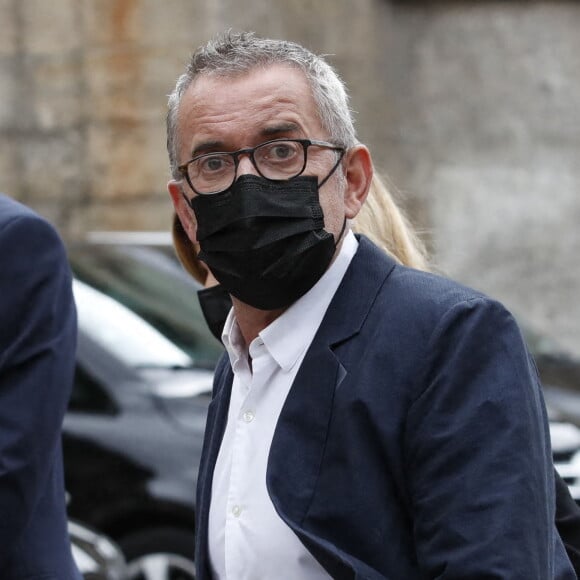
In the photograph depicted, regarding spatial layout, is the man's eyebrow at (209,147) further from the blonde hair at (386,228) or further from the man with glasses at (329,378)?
the blonde hair at (386,228)

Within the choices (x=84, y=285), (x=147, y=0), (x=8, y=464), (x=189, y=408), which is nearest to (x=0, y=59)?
(x=147, y=0)

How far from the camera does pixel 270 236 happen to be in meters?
2.26


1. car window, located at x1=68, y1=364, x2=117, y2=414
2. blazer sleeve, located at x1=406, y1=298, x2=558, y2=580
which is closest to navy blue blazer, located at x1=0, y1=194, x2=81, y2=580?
blazer sleeve, located at x1=406, y1=298, x2=558, y2=580

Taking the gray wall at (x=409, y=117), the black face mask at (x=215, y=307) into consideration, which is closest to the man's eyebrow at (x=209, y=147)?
the black face mask at (x=215, y=307)

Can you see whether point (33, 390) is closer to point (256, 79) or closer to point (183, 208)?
point (183, 208)

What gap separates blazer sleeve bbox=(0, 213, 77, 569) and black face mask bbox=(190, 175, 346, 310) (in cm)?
78

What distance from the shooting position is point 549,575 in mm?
1981

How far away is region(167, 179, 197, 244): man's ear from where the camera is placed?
97.0 inches

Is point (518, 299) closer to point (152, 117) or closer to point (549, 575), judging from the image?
point (152, 117)

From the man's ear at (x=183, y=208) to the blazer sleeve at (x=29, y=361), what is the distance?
571 millimetres

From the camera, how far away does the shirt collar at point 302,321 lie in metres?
2.25

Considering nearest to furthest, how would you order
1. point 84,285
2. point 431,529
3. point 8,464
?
point 431,529 < point 8,464 < point 84,285

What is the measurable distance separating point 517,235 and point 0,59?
419 centimetres

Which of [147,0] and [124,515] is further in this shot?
[147,0]
